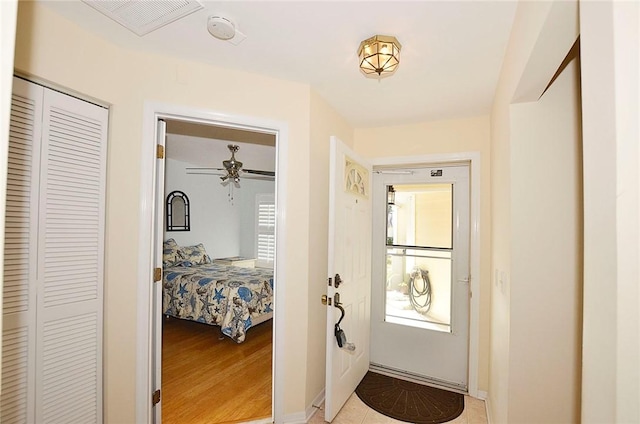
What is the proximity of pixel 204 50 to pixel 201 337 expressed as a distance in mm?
3306

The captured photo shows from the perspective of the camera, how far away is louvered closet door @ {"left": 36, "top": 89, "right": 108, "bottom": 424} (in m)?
1.49

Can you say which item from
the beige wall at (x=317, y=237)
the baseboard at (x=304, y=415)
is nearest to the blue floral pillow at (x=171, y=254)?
the beige wall at (x=317, y=237)

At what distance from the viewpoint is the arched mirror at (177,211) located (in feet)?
16.8

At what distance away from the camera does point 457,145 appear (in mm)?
2652

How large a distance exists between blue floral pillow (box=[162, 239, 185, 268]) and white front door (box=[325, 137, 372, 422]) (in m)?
3.31

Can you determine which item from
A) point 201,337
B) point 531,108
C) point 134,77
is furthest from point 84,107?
point 201,337

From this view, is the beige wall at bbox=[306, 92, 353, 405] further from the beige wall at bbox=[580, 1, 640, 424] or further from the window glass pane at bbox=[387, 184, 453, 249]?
the beige wall at bbox=[580, 1, 640, 424]

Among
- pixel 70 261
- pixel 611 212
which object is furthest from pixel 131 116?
pixel 611 212

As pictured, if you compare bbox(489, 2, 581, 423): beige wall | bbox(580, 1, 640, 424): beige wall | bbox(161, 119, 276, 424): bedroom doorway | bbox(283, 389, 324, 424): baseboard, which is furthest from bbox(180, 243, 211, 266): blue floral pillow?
bbox(580, 1, 640, 424): beige wall

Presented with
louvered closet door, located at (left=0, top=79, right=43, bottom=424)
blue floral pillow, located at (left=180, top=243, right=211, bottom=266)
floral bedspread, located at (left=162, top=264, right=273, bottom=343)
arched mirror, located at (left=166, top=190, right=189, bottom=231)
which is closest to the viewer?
louvered closet door, located at (left=0, top=79, right=43, bottom=424)

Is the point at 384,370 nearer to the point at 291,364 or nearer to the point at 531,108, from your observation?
the point at 291,364

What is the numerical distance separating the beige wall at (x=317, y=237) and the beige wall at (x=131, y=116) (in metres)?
0.07

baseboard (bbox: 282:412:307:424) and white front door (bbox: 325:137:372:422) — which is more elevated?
white front door (bbox: 325:137:372:422)

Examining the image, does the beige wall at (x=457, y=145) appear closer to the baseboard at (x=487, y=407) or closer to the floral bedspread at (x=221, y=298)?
the baseboard at (x=487, y=407)
